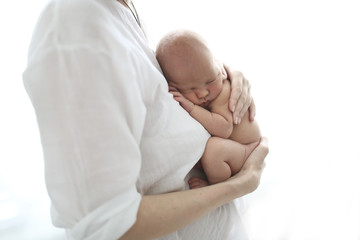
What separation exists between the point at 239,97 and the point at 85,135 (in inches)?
20.6

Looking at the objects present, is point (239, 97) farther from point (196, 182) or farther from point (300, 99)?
point (300, 99)

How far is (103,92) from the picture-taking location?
47 cm

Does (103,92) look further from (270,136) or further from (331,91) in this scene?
(331,91)

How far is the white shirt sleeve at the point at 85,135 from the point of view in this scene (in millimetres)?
456

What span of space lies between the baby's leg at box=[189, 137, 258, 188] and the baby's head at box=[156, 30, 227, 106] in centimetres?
14

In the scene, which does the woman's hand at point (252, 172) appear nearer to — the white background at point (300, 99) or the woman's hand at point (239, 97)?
the woman's hand at point (239, 97)

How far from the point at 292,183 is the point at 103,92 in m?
1.11

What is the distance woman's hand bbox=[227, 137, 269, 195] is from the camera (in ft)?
2.41

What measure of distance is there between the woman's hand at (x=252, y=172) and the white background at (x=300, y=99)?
471mm

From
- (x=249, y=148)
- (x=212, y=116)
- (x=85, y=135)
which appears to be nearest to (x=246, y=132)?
(x=249, y=148)

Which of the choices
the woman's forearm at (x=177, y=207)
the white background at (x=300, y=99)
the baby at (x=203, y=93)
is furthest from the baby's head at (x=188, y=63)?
the white background at (x=300, y=99)

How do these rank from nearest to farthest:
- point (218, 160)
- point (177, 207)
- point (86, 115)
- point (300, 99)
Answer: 1. point (86, 115)
2. point (177, 207)
3. point (218, 160)
4. point (300, 99)

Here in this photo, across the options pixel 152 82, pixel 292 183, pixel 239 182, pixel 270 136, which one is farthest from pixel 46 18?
pixel 292 183

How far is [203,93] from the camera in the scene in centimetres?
78
